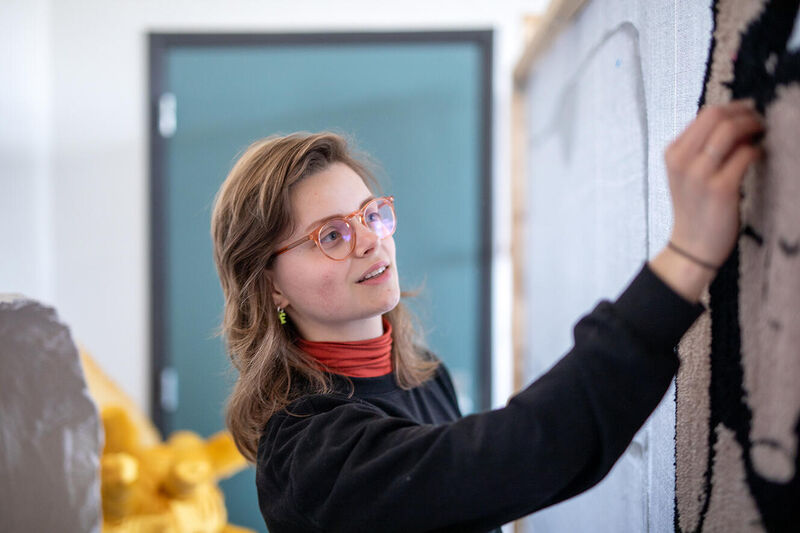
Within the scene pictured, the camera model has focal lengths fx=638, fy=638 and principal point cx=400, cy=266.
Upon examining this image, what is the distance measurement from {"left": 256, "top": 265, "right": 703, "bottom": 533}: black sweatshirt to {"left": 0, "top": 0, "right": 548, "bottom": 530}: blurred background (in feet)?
4.67

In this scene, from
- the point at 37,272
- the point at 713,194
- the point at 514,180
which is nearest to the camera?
the point at 713,194

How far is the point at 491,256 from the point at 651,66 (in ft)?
4.34

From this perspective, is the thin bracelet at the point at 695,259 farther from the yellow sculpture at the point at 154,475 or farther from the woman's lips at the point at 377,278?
the yellow sculpture at the point at 154,475

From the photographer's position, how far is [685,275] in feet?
1.54

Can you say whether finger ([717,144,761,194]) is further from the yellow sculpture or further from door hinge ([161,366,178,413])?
door hinge ([161,366,178,413])

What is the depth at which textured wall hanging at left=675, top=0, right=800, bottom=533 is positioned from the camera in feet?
1.44

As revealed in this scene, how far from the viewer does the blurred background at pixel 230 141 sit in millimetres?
2023

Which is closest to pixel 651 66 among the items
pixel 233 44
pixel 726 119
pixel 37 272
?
pixel 726 119

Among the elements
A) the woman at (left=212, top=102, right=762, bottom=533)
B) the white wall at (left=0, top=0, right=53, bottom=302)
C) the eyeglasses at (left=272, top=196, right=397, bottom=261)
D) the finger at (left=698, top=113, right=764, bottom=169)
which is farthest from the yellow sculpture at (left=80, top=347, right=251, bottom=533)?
the finger at (left=698, top=113, right=764, bottom=169)

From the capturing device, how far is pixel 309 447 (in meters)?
0.62

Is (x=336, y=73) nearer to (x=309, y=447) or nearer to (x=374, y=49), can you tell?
(x=374, y=49)

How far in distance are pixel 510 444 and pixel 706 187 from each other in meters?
0.24

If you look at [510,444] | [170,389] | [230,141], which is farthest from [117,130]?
[510,444]

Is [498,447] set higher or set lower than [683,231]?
lower
